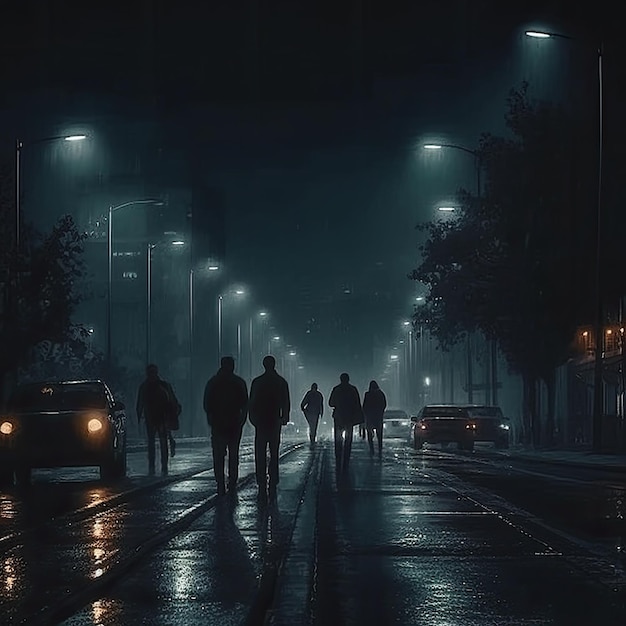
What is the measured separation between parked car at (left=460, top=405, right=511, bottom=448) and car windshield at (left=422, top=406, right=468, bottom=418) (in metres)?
2.70

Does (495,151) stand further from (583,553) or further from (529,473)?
(583,553)

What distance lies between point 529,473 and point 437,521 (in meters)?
15.2

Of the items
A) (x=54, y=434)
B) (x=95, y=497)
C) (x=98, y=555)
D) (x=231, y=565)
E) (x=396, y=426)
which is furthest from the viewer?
(x=396, y=426)

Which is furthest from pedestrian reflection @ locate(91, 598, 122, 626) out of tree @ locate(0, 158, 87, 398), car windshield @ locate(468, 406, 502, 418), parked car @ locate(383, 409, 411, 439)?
parked car @ locate(383, 409, 411, 439)

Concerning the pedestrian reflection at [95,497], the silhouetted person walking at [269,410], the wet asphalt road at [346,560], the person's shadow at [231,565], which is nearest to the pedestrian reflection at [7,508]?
the wet asphalt road at [346,560]

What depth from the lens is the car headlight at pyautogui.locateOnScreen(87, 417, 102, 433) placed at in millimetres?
29250

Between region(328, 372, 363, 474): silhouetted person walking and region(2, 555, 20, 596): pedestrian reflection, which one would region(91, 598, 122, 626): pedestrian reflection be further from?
region(328, 372, 363, 474): silhouetted person walking

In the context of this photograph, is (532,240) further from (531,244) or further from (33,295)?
(33,295)

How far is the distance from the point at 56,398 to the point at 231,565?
680 inches

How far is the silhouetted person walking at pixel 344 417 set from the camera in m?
32.9

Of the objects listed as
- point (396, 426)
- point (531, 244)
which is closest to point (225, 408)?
point (531, 244)

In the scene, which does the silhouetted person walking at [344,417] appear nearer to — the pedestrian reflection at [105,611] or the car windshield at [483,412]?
the pedestrian reflection at [105,611]

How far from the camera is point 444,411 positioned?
183ft

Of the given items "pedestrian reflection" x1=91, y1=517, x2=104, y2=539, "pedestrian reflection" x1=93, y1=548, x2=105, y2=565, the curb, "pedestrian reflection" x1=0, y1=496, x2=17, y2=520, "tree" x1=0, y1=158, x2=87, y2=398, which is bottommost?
the curb
